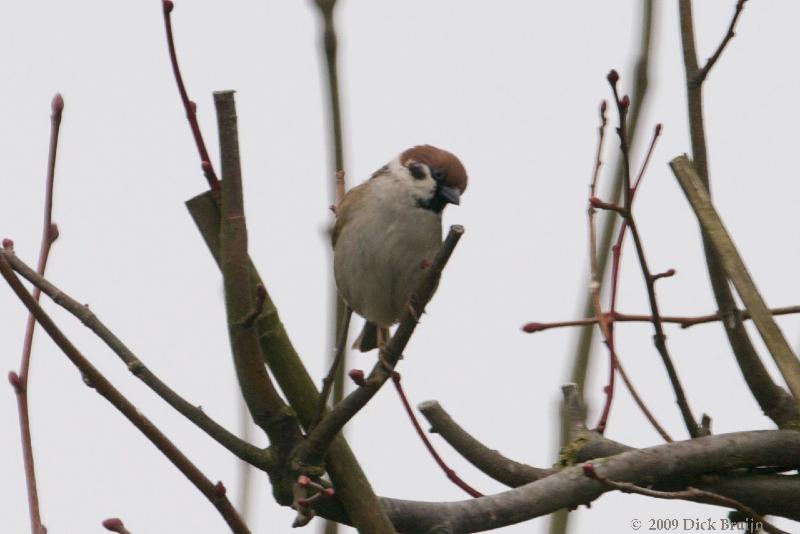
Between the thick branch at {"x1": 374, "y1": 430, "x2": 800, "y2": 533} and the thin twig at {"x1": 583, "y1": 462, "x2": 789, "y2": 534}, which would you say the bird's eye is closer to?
the thick branch at {"x1": 374, "y1": 430, "x2": 800, "y2": 533}

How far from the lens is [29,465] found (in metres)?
1.70

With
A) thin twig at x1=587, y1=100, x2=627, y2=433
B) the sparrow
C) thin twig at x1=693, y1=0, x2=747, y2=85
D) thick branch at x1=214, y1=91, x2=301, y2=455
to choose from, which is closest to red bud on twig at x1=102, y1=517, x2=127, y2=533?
thick branch at x1=214, y1=91, x2=301, y2=455

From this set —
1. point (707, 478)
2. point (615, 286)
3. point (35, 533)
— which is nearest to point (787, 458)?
point (707, 478)

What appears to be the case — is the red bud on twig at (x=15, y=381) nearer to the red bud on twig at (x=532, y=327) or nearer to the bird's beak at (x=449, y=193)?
the red bud on twig at (x=532, y=327)

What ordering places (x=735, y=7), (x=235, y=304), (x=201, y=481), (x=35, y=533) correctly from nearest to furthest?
(x=35, y=533) < (x=201, y=481) < (x=235, y=304) < (x=735, y=7)

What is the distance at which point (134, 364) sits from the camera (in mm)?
1969

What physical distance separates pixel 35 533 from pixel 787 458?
4.58 feet

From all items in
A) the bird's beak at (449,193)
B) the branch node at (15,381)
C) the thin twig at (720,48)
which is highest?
the bird's beak at (449,193)

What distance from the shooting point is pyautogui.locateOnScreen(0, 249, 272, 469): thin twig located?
190cm

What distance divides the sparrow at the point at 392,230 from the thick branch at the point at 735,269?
1275mm

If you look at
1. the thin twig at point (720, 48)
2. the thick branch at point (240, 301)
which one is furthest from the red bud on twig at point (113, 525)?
the thin twig at point (720, 48)

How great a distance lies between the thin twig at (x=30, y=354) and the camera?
1.69m

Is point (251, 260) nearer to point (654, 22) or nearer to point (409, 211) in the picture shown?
point (654, 22)

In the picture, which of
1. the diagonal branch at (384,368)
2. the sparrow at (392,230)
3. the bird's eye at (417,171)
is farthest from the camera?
the bird's eye at (417,171)
